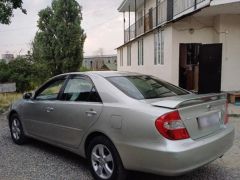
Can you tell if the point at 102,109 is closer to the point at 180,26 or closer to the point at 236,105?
the point at 236,105

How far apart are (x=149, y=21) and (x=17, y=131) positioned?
14425 mm

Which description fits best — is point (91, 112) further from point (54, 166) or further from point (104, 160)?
point (54, 166)

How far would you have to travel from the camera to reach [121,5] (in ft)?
77.4

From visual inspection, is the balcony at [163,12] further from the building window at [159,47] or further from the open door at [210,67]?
the open door at [210,67]

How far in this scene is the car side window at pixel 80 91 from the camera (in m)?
4.39

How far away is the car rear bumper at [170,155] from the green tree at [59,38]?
1871 centimetres

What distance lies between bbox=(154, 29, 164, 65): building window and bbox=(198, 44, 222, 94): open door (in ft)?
8.64

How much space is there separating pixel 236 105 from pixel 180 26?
4116mm

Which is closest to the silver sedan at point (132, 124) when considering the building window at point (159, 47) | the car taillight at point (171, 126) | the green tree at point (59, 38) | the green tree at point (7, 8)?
the car taillight at point (171, 126)

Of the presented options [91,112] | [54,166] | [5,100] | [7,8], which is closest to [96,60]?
[5,100]

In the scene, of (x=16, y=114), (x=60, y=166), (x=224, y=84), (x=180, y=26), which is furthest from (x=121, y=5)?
(x=60, y=166)

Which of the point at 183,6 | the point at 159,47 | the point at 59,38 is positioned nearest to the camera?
the point at 183,6

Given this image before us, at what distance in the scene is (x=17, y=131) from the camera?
20.3 feet

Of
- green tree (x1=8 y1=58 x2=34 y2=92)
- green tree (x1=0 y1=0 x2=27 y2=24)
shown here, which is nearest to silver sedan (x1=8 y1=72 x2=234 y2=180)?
green tree (x1=0 y1=0 x2=27 y2=24)
